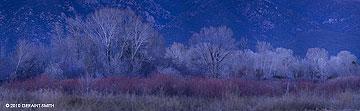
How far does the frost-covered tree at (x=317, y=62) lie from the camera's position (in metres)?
56.0

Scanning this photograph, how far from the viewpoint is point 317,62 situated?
60.8 meters

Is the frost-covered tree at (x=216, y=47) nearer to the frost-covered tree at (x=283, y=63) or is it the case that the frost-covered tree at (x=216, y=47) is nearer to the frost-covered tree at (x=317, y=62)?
the frost-covered tree at (x=283, y=63)

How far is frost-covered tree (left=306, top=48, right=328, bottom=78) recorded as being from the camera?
184 feet

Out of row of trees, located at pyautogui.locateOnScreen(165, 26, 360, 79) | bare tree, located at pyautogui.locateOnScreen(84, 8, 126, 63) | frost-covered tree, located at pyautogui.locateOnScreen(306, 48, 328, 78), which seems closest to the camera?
bare tree, located at pyautogui.locateOnScreen(84, 8, 126, 63)

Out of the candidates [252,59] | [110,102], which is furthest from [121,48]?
[252,59]

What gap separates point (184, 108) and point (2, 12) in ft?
316

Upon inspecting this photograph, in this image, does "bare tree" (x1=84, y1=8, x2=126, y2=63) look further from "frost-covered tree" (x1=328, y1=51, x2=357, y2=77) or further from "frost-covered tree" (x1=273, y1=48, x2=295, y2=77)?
"frost-covered tree" (x1=328, y1=51, x2=357, y2=77)

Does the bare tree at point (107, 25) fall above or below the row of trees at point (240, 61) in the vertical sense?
above

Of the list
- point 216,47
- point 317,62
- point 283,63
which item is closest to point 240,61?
point 216,47

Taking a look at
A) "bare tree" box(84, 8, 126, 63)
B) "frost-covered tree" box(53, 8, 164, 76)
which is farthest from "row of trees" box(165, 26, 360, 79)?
"bare tree" box(84, 8, 126, 63)

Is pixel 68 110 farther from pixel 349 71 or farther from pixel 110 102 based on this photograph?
pixel 349 71

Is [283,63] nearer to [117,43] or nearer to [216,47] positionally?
[216,47]

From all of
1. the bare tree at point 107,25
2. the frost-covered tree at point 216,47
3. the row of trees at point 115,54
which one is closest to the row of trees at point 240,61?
the frost-covered tree at point 216,47

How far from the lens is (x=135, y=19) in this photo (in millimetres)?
33625
